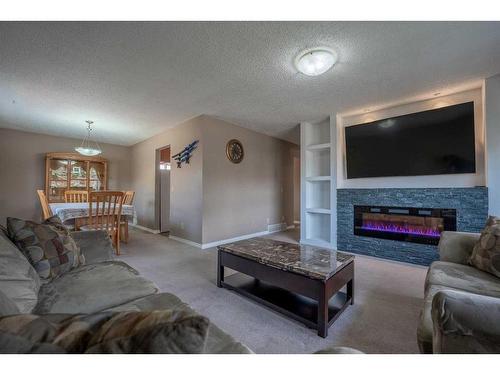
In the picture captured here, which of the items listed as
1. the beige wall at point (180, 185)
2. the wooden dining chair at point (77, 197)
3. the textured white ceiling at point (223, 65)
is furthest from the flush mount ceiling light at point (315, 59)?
the wooden dining chair at point (77, 197)

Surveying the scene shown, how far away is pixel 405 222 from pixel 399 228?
0.38 ft

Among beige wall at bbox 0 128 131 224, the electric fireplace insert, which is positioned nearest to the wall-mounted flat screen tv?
the electric fireplace insert

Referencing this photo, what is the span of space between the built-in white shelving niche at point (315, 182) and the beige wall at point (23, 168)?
5.61m

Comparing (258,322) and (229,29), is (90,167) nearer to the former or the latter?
(229,29)

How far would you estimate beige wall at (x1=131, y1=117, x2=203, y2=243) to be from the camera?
3869 millimetres

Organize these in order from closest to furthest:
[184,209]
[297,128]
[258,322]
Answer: [258,322]
[184,209]
[297,128]

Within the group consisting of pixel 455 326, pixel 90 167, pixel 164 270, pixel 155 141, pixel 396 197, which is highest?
pixel 155 141

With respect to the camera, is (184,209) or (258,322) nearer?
(258,322)

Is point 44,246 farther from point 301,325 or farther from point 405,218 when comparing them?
point 405,218

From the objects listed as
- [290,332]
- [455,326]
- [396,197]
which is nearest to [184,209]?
[290,332]

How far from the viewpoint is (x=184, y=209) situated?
4.15 metres

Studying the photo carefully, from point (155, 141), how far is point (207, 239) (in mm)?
2795

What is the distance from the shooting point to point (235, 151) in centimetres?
436

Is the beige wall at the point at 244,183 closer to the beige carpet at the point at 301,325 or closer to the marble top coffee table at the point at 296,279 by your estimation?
the beige carpet at the point at 301,325
